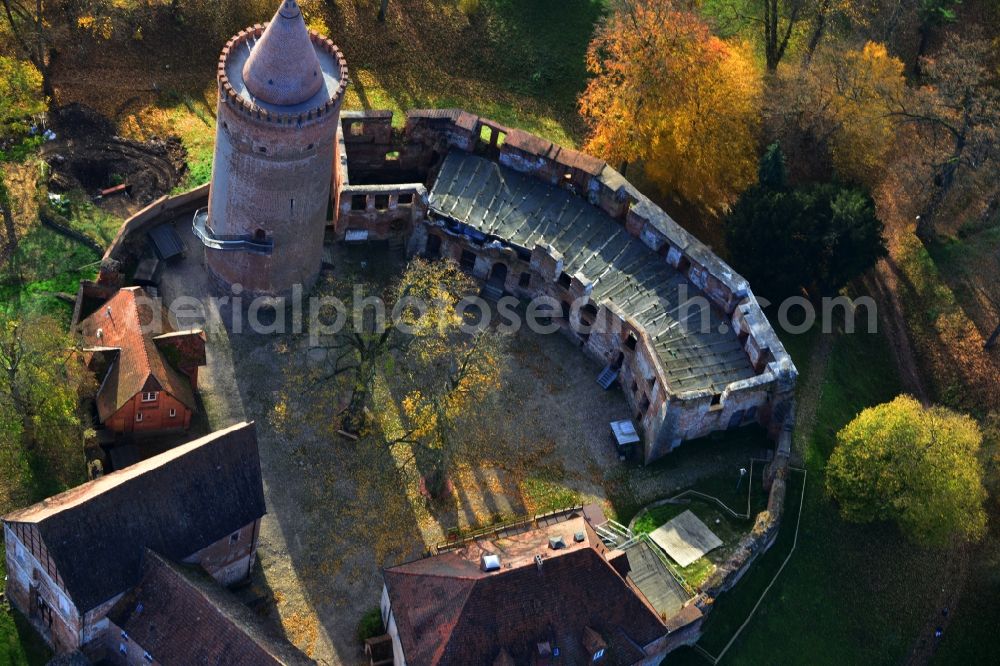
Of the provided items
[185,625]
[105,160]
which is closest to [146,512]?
[185,625]

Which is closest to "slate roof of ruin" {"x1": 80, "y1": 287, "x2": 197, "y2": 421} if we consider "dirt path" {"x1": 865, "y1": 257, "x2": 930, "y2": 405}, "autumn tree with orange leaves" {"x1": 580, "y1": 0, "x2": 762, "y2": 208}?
"autumn tree with orange leaves" {"x1": 580, "y1": 0, "x2": 762, "y2": 208}

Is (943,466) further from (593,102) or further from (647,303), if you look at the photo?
(593,102)

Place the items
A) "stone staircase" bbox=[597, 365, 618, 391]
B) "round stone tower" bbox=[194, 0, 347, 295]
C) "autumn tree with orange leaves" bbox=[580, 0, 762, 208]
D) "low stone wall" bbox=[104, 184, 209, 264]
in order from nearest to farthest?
"round stone tower" bbox=[194, 0, 347, 295] < "low stone wall" bbox=[104, 184, 209, 264] < "stone staircase" bbox=[597, 365, 618, 391] < "autumn tree with orange leaves" bbox=[580, 0, 762, 208]

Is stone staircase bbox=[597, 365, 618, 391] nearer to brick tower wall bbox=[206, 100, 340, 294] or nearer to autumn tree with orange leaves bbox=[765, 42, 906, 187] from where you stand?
brick tower wall bbox=[206, 100, 340, 294]

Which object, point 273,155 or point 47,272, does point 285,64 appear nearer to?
point 273,155

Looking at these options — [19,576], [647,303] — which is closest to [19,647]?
[19,576]

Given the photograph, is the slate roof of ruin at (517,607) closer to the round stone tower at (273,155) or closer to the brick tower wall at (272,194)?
the brick tower wall at (272,194)

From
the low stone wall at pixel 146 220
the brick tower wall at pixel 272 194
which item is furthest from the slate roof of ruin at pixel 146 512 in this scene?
the low stone wall at pixel 146 220
